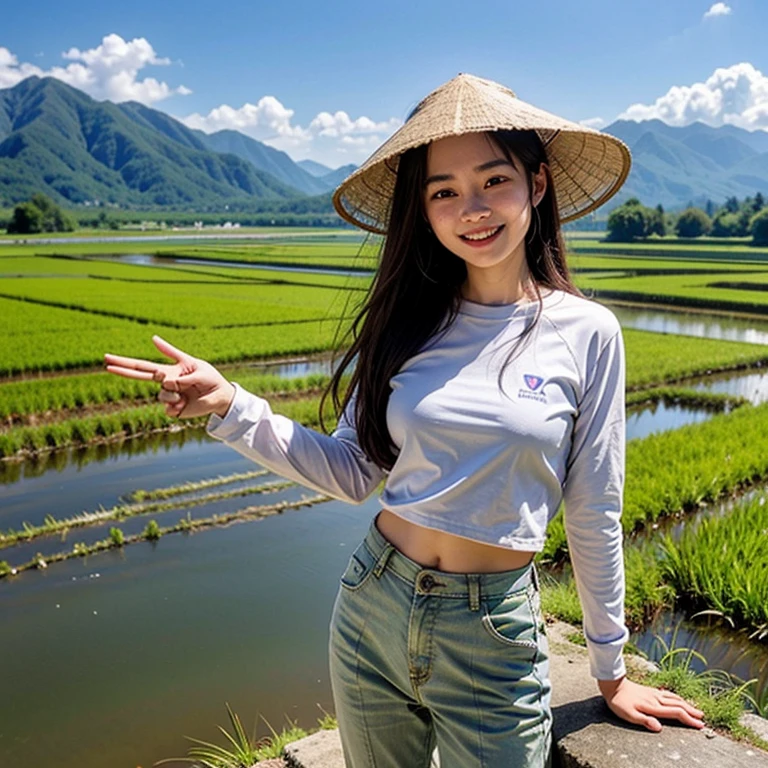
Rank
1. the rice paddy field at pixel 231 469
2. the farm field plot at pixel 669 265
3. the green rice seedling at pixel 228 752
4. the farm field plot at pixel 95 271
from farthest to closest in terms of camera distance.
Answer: the farm field plot at pixel 669 265
the farm field plot at pixel 95 271
the rice paddy field at pixel 231 469
the green rice seedling at pixel 228 752

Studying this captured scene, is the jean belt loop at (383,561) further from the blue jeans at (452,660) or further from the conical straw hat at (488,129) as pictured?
the conical straw hat at (488,129)

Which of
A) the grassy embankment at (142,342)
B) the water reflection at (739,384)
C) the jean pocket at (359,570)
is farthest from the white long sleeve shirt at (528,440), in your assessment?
the water reflection at (739,384)

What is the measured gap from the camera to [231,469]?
8219 millimetres

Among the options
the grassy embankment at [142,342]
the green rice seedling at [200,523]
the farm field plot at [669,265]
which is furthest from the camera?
the farm field plot at [669,265]

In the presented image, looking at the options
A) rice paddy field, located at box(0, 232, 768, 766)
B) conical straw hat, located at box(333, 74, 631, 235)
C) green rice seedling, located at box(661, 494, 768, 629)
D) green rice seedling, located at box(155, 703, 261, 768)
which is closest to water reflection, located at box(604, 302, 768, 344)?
rice paddy field, located at box(0, 232, 768, 766)

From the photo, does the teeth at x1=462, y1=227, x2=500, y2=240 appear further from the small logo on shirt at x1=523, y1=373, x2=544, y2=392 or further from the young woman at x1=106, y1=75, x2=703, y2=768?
the small logo on shirt at x1=523, y1=373, x2=544, y2=392

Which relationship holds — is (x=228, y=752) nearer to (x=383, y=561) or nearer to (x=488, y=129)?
(x=383, y=561)

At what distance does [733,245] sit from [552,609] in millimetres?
49009

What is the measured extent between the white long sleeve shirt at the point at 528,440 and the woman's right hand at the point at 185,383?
0.34 meters

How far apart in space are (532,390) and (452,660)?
487mm

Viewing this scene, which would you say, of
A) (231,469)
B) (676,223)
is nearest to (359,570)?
(231,469)

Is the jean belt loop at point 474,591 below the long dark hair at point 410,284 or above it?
below

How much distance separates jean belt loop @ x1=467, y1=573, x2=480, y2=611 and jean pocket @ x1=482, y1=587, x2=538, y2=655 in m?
0.02

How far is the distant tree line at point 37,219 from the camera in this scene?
73.9m
